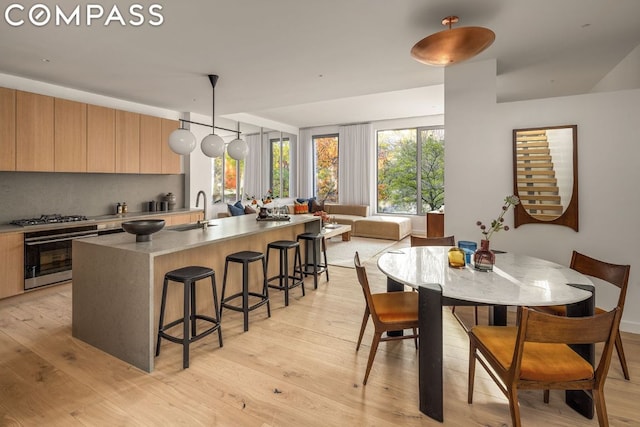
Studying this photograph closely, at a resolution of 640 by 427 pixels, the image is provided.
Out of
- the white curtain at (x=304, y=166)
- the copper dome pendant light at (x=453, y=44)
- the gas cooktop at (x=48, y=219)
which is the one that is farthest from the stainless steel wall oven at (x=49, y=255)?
the white curtain at (x=304, y=166)

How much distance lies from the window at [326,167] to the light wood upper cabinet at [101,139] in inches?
226

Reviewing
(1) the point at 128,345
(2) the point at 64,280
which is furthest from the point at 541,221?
(2) the point at 64,280

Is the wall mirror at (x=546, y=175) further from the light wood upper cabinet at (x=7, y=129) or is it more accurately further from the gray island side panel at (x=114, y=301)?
the light wood upper cabinet at (x=7, y=129)

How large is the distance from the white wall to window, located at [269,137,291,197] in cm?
617

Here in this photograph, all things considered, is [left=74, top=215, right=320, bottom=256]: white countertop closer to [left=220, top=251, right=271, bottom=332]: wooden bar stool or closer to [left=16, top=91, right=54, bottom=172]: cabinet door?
[left=220, top=251, right=271, bottom=332]: wooden bar stool

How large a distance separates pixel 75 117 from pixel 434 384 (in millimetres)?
5047

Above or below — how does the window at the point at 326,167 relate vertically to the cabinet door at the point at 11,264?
above

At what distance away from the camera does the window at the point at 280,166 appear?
9.16 meters

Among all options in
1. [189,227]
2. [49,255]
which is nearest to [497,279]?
[189,227]

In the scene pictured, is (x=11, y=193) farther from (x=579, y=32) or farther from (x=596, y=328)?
(x=579, y=32)

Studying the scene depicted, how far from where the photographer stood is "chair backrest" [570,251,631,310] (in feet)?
6.70

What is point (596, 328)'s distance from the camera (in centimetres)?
136

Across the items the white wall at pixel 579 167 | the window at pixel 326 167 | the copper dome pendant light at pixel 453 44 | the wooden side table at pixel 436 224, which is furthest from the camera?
the window at pixel 326 167

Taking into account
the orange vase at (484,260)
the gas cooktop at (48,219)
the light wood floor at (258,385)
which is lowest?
the light wood floor at (258,385)
